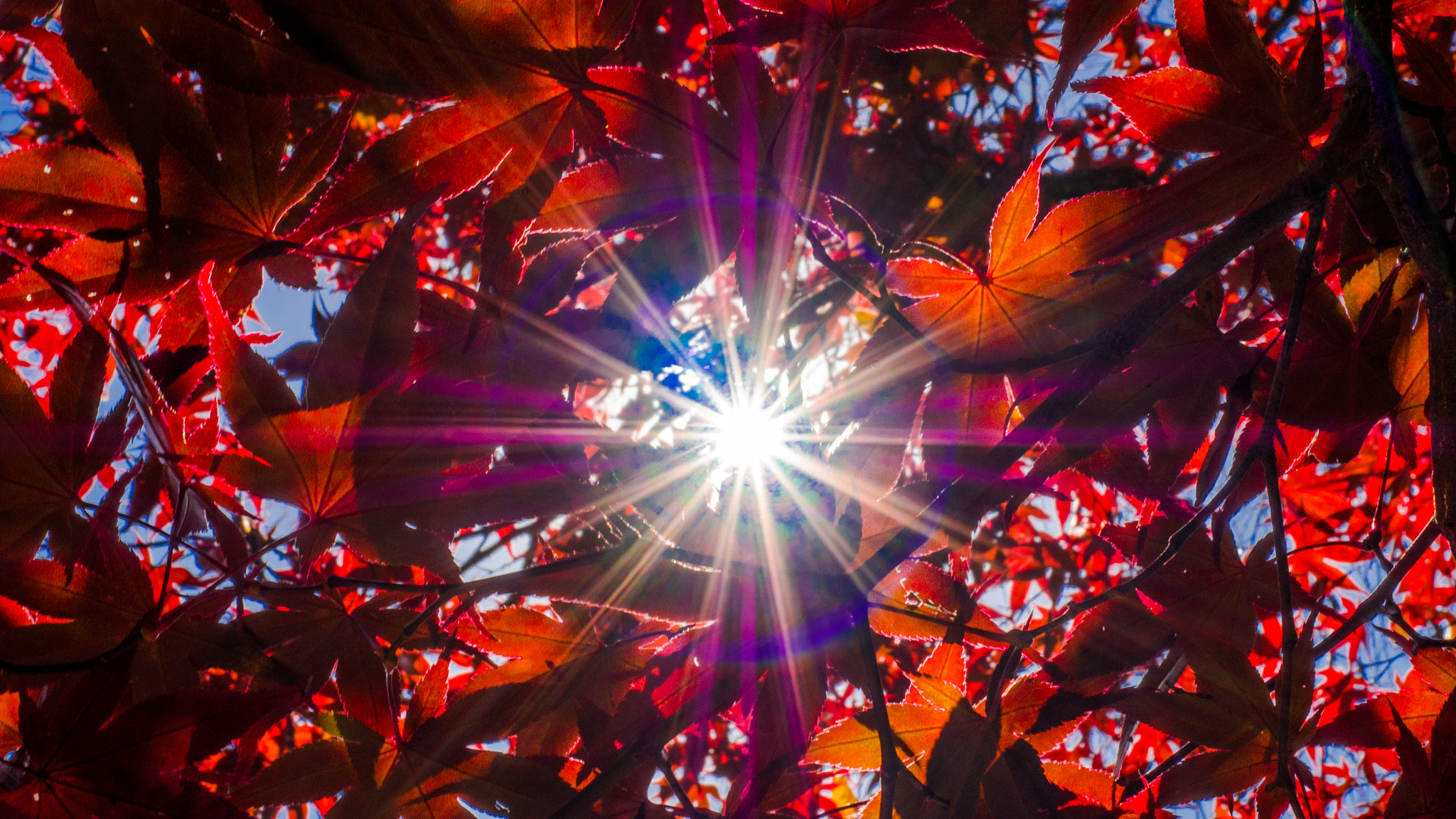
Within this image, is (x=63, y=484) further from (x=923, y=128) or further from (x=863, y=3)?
(x=923, y=128)

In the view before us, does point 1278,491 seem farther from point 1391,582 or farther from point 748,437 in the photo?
point 748,437

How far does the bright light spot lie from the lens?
Answer: 859 millimetres

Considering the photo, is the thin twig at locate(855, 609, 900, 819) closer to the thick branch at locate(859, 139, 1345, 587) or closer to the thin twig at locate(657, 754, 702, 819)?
the thick branch at locate(859, 139, 1345, 587)

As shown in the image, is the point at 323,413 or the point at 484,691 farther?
the point at 484,691

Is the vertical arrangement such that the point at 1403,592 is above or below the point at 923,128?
below

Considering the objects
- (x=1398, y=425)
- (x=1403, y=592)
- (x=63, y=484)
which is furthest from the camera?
(x=1403, y=592)

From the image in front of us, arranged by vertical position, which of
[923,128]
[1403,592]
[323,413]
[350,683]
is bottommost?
[350,683]

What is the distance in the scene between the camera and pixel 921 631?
0.81 meters

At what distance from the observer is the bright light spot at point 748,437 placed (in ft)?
2.82

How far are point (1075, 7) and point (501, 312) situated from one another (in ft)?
1.77

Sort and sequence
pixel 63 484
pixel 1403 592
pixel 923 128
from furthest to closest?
1. pixel 923 128
2. pixel 1403 592
3. pixel 63 484

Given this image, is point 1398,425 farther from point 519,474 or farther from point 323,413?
point 323,413

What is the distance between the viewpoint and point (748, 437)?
90 centimetres

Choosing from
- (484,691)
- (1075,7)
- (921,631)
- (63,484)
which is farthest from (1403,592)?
(63,484)
